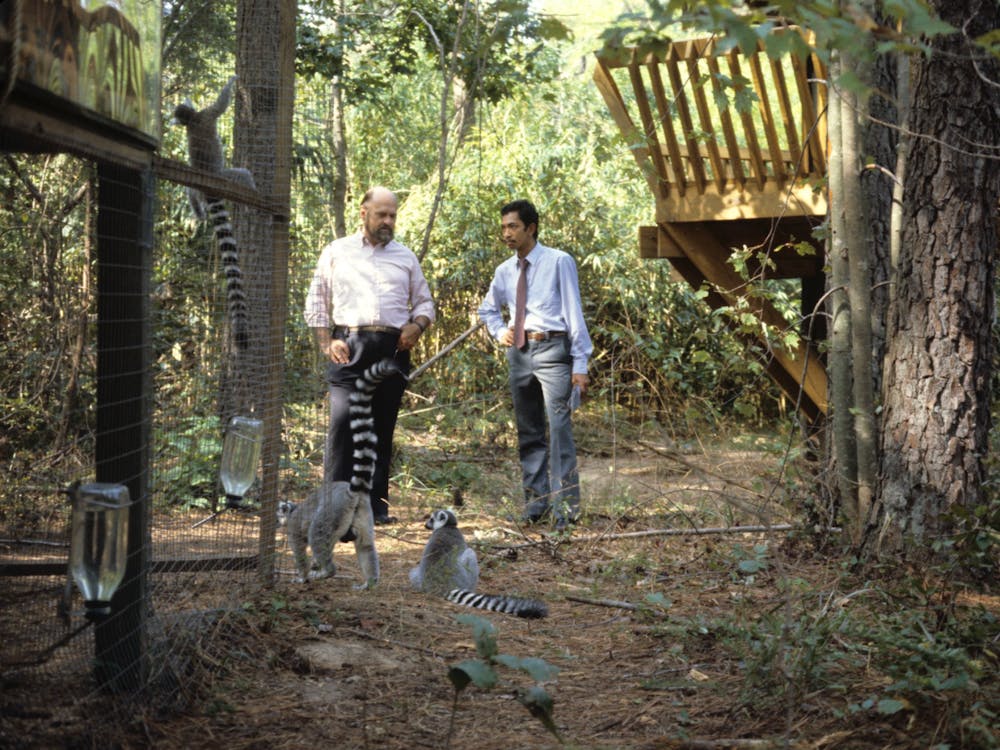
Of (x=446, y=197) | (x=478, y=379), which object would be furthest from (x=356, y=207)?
(x=478, y=379)

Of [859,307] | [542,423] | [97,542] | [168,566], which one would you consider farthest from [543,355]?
[97,542]

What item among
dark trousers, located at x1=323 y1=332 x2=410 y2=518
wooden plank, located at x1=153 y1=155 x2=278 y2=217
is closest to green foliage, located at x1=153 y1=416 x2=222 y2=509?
dark trousers, located at x1=323 y1=332 x2=410 y2=518

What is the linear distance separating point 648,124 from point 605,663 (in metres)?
4.30

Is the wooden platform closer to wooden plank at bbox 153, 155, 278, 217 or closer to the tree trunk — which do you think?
the tree trunk

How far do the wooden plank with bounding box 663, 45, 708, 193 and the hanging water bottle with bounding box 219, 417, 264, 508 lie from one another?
4.05m

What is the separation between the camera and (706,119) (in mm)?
7016

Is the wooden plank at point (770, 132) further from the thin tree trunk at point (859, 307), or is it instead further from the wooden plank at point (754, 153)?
the thin tree trunk at point (859, 307)

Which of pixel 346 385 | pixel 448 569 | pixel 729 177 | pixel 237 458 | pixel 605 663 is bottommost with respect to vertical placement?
pixel 605 663

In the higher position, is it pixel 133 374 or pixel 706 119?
pixel 706 119

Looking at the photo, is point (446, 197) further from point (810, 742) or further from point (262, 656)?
point (810, 742)

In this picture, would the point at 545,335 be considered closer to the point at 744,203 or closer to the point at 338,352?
the point at 338,352

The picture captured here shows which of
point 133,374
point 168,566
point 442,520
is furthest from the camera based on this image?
point 442,520

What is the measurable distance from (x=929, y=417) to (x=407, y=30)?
710 centimetres

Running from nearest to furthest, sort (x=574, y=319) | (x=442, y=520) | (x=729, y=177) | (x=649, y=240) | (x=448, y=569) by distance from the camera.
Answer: (x=448, y=569) < (x=442, y=520) < (x=574, y=319) < (x=729, y=177) < (x=649, y=240)
